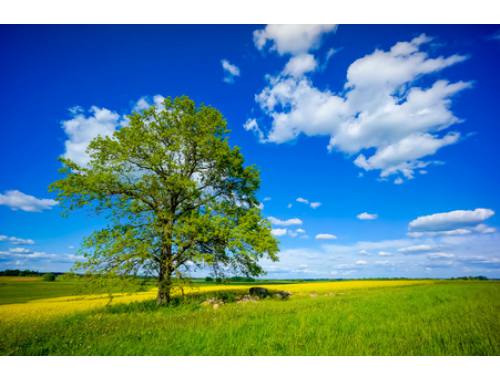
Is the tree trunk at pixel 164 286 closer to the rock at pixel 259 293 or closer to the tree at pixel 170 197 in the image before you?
the tree at pixel 170 197

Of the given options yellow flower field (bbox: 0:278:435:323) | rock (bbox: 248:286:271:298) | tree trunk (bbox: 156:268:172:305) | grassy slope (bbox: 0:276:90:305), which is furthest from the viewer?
grassy slope (bbox: 0:276:90:305)

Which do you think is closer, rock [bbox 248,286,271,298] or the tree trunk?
the tree trunk

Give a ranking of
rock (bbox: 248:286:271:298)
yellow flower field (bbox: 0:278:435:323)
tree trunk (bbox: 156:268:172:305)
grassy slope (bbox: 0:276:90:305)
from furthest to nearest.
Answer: grassy slope (bbox: 0:276:90:305) → rock (bbox: 248:286:271:298) → tree trunk (bbox: 156:268:172:305) → yellow flower field (bbox: 0:278:435:323)

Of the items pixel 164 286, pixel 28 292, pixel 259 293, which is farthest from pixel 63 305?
pixel 28 292

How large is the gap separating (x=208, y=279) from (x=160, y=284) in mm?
3052

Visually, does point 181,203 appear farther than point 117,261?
Yes

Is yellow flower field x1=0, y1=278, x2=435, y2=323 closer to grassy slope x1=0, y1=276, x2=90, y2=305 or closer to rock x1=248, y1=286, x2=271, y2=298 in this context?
grassy slope x1=0, y1=276, x2=90, y2=305

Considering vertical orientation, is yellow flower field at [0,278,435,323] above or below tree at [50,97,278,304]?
below

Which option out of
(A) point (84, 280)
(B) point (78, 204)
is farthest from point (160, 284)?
(B) point (78, 204)

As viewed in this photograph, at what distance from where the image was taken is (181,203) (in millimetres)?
17312

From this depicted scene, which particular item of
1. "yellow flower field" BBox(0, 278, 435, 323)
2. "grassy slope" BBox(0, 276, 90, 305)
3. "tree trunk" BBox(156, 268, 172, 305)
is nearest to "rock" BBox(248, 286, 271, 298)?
"yellow flower field" BBox(0, 278, 435, 323)

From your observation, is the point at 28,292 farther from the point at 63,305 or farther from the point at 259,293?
the point at 259,293

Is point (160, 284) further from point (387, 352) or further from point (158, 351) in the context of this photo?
point (387, 352)

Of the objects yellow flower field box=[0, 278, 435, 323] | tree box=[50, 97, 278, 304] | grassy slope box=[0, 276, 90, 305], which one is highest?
tree box=[50, 97, 278, 304]
